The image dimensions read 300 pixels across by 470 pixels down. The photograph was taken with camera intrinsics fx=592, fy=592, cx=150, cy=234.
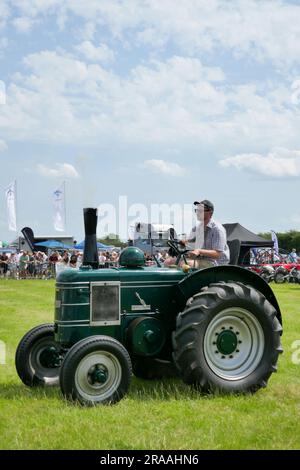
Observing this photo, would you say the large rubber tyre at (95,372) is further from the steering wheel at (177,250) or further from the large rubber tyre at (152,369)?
the steering wheel at (177,250)

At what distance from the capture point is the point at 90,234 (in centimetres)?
550

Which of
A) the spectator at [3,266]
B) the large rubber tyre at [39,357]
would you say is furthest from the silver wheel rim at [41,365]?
the spectator at [3,266]

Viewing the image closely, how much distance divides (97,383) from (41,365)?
4.00 feet

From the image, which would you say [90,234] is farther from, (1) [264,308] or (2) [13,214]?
(2) [13,214]

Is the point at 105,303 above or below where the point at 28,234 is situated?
below

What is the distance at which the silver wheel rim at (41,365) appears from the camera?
19.1 ft

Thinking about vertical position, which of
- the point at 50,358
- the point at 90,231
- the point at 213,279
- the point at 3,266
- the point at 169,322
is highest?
the point at 90,231

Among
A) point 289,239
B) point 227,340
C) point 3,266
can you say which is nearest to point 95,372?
point 227,340

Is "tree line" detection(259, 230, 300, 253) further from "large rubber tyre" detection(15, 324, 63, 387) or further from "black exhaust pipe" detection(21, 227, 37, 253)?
"large rubber tyre" detection(15, 324, 63, 387)

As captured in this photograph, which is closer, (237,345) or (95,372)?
(95,372)

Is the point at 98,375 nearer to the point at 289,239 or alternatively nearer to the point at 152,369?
the point at 152,369

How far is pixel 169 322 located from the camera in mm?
5641
